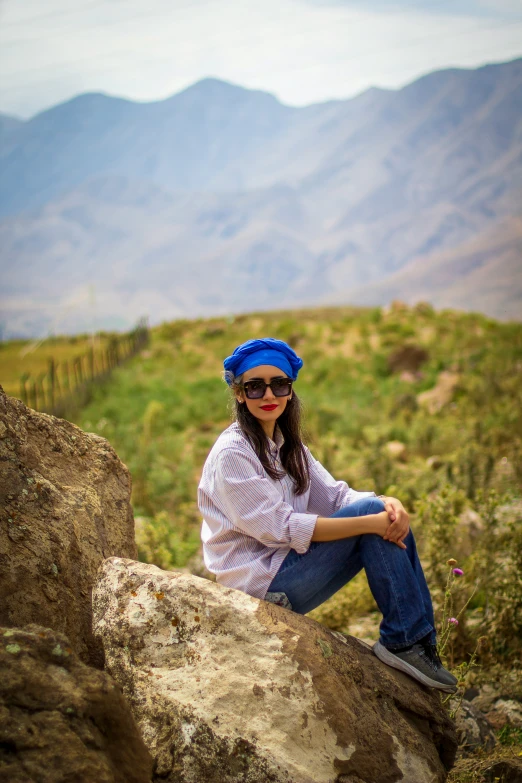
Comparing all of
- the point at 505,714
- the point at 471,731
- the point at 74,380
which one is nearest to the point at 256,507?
the point at 471,731

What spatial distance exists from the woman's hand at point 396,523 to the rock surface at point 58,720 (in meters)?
1.18

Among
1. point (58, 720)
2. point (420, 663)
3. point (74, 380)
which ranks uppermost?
point (74, 380)

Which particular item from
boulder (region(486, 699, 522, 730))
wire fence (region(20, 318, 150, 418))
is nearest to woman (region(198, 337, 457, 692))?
boulder (region(486, 699, 522, 730))

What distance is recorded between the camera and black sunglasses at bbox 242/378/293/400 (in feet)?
10.2

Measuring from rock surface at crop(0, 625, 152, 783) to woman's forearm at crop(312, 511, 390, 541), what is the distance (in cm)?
101

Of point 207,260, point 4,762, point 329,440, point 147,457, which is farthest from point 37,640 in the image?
point 207,260

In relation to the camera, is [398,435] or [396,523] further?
[398,435]

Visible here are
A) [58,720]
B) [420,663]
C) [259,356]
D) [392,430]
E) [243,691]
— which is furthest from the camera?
[392,430]

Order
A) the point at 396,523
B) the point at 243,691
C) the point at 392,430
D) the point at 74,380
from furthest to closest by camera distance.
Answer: the point at 74,380, the point at 392,430, the point at 396,523, the point at 243,691

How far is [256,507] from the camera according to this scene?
2.86 m

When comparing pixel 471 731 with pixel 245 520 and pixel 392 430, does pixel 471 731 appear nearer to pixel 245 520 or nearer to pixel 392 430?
pixel 245 520

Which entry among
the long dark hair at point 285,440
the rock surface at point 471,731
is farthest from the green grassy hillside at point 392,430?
the long dark hair at point 285,440

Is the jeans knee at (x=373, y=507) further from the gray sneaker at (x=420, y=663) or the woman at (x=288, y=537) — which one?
the gray sneaker at (x=420, y=663)

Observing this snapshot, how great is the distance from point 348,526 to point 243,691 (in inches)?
29.1
